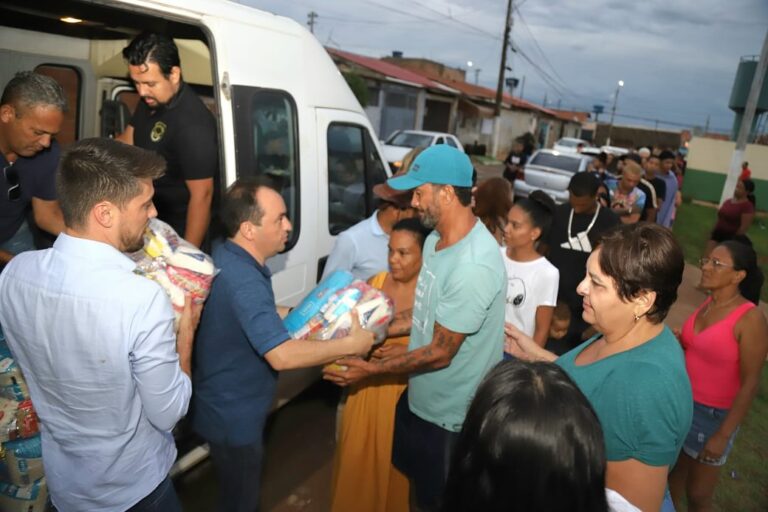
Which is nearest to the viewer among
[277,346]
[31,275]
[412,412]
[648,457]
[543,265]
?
[648,457]

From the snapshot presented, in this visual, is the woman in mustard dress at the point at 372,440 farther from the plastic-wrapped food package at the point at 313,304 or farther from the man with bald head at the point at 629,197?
the man with bald head at the point at 629,197

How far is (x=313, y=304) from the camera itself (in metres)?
2.35

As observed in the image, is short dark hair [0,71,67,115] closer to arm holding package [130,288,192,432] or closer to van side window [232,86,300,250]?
van side window [232,86,300,250]

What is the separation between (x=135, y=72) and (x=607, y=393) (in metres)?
2.91

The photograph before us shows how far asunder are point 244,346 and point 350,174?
7.24 feet

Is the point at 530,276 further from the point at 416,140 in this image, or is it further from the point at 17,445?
the point at 416,140

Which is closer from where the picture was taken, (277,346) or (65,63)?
(277,346)

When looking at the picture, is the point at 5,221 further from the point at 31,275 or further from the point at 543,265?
the point at 543,265

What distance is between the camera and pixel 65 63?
14.8ft

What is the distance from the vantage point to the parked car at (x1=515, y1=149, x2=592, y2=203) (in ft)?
47.2

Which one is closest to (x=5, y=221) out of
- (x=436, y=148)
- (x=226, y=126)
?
(x=226, y=126)

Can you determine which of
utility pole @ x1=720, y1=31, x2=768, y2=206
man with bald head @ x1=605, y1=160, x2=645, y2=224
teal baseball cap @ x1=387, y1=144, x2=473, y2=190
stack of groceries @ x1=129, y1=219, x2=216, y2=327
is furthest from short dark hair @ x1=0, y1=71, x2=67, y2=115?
utility pole @ x1=720, y1=31, x2=768, y2=206

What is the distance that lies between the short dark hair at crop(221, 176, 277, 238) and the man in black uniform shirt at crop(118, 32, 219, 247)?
0.80 m

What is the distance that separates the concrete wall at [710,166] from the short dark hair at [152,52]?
24.9 metres
